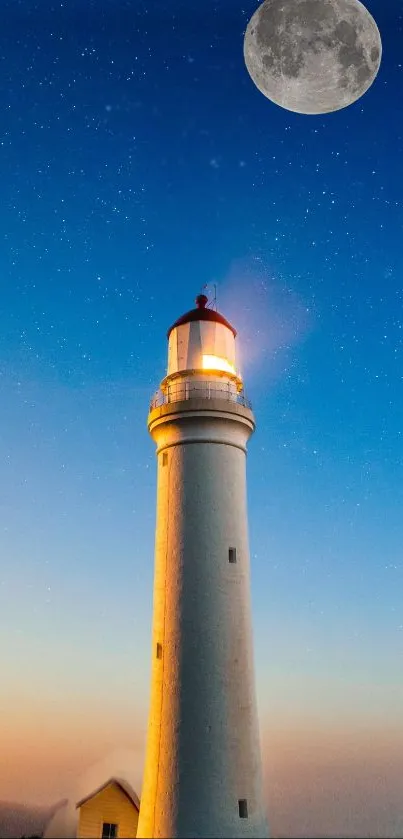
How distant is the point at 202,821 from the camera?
16.2m

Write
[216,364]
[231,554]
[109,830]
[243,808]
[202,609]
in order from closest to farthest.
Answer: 1. [243,808]
2. [109,830]
3. [202,609]
4. [231,554]
5. [216,364]

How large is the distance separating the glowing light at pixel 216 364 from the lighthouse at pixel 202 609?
0.12ft

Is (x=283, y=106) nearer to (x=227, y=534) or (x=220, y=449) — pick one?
(x=220, y=449)

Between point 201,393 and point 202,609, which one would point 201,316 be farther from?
point 202,609

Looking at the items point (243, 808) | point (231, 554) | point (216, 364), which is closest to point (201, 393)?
point (216, 364)

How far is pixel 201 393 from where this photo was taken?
20.3 meters

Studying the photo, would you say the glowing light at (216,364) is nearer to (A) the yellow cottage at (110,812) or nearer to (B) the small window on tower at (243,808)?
(B) the small window on tower at (243,808)

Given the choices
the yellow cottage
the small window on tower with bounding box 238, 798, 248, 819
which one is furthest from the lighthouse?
→ the yellow cottage

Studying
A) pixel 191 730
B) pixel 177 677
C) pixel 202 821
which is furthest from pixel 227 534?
pixel 202 821

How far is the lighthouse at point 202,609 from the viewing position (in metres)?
16.7

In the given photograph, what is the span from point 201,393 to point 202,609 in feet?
21.3

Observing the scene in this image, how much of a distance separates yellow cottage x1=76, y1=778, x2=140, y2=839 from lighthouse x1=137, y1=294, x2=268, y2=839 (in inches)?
32.5

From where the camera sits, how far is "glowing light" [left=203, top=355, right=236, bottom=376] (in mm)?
21219

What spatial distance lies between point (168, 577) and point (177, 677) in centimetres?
275
